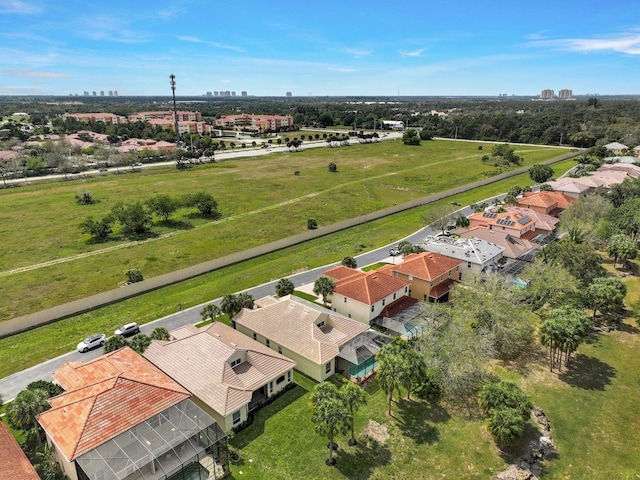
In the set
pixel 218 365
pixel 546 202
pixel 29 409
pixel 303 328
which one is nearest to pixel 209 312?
pixel 303 328

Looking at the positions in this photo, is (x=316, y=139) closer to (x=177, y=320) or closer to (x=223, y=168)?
(x=223, y=168)

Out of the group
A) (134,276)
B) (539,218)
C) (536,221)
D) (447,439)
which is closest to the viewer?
(447,439)

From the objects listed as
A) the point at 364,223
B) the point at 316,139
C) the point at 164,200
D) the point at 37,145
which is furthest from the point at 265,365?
the point at 316,139

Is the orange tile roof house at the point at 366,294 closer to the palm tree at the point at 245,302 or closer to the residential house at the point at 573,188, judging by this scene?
the palm tree at the point at 245,302

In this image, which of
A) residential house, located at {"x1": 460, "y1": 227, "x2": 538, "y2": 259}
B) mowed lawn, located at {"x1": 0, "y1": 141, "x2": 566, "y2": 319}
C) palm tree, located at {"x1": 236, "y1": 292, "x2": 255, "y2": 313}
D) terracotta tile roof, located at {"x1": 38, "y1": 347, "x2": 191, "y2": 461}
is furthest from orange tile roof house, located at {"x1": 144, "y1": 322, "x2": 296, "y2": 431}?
residential house, located at {"x1": 460, "y1": 227, "x2": 538, "y2": 259}

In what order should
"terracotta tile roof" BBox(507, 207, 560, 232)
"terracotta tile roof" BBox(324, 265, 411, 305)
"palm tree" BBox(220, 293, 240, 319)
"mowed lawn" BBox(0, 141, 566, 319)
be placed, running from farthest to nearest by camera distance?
"terracotta tile roof" BBox(507, 207, 560, 232), "mowed lawn" BBox(0, 141, 566, 319), "terracotta tile roof" BBox(324, 265, 411, 305), "palm tree" BBox(220, 293, 240, 319)

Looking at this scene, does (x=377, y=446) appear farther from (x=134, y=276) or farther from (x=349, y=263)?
(x=134, y=276)

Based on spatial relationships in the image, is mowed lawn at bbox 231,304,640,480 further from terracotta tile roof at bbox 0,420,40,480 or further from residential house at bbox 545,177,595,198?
residential house at bbox 545,177,595,198
